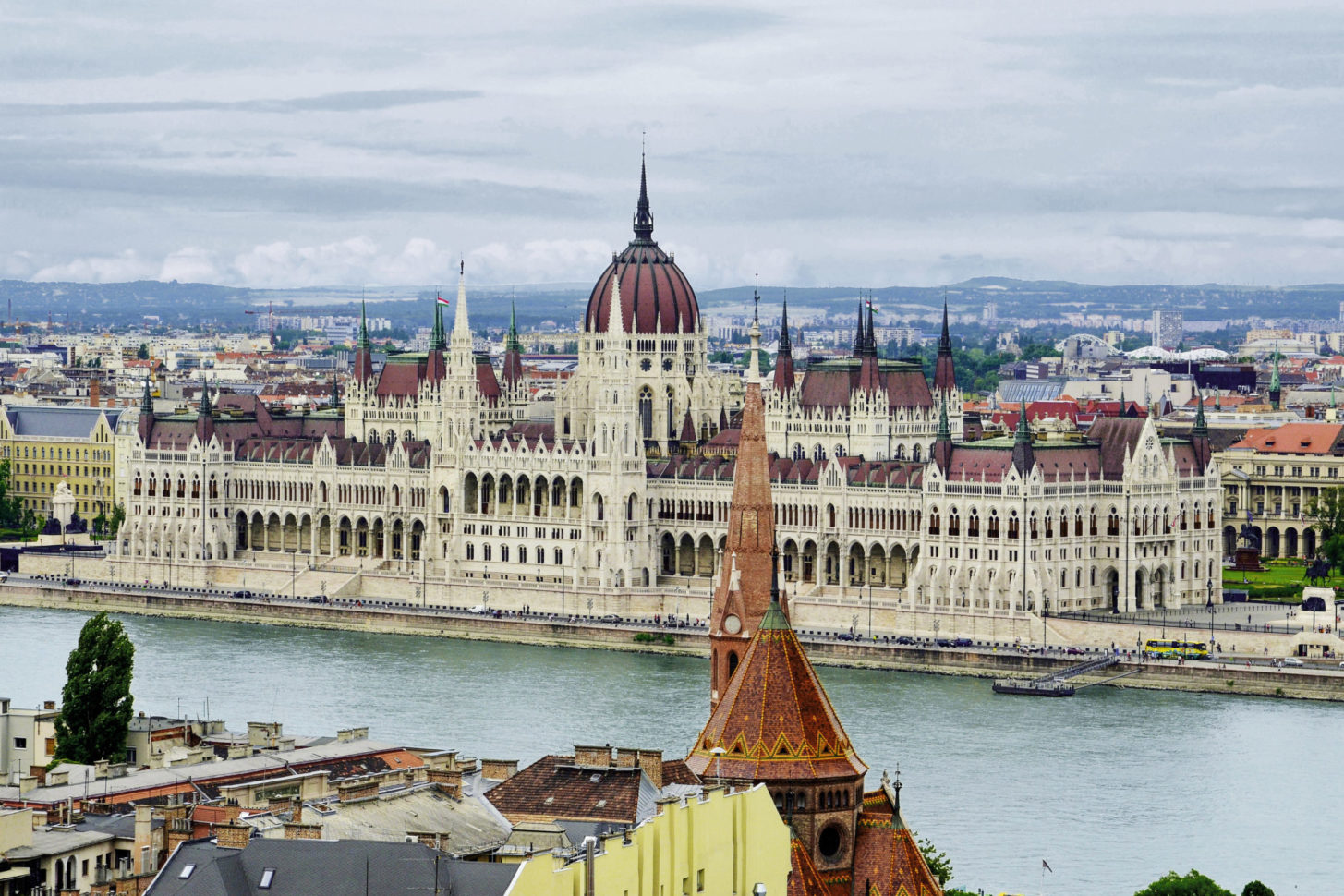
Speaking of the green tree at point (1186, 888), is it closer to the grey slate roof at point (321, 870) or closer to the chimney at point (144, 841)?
the chimney at point (144, 841)

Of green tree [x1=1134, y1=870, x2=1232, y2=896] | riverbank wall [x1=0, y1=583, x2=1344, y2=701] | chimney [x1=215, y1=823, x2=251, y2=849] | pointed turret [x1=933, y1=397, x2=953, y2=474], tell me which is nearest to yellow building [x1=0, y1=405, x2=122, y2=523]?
riverbank wall [x1=0, y1=583, x2=1344, y2=701]

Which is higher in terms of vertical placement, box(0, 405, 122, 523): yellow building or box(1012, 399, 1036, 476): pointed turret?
box(1012, 399, 1036, 476): pointed turret

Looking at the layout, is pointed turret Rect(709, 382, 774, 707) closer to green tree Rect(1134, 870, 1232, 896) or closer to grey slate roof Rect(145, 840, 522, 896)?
green tree Rect(1134, 870, 1232, 896)

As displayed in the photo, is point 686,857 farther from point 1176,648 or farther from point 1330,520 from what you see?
point 1330,520

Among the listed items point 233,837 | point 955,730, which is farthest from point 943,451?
point 233,837

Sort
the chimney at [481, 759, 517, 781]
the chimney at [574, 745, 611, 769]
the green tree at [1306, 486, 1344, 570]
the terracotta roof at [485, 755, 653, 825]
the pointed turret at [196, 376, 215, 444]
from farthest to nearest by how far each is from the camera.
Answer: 1. the pointed turret at [196, 376, 215, 444]
2. the green tree at [1306, 486, 1344, 570]
3. the chimney at [481, 759, 517, 781]
4. the chimney at [574, 745, 611, 769]
5. the terracotta roof at [485, 755, 653, 825]

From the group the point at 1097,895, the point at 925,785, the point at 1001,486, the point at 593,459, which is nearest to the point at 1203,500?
the point at 1001,486
